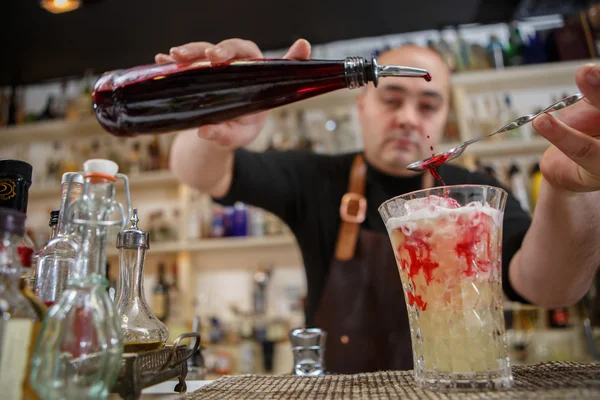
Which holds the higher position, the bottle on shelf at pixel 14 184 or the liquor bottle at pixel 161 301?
the bottle on shelf at pixel 14 184

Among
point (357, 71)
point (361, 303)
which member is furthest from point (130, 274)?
point (361, 303)

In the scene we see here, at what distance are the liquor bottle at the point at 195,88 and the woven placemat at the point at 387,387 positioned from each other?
409mm

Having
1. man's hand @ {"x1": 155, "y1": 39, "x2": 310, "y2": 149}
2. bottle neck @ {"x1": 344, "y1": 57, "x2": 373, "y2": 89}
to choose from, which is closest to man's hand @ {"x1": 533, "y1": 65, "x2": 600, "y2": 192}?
bottle neck @ {"x1": 344, "y1": 57, "x2": 373, "y2": 89}

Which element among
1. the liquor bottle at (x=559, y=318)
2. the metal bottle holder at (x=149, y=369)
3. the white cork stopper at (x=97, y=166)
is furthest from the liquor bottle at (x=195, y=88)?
the liquor bottle at (x=559, y=318)

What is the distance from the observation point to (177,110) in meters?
0.70

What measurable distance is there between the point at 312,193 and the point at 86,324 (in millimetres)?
1252

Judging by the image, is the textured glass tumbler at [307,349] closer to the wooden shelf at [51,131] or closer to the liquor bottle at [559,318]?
the liquor bottle at [559,318]

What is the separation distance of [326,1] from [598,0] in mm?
1653

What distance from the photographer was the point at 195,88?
0.69m

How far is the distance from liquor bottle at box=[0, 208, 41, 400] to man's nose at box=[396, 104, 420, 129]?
4.20 ft

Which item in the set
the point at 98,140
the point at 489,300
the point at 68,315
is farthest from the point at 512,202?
the point at 98,140

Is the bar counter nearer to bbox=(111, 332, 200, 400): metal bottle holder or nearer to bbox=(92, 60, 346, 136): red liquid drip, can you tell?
bbox=(111, 332, 200, 400): metal bottle holder

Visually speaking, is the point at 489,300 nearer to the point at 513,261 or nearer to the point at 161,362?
the point at 161,362

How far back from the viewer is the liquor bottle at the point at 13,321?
1.34 ft
